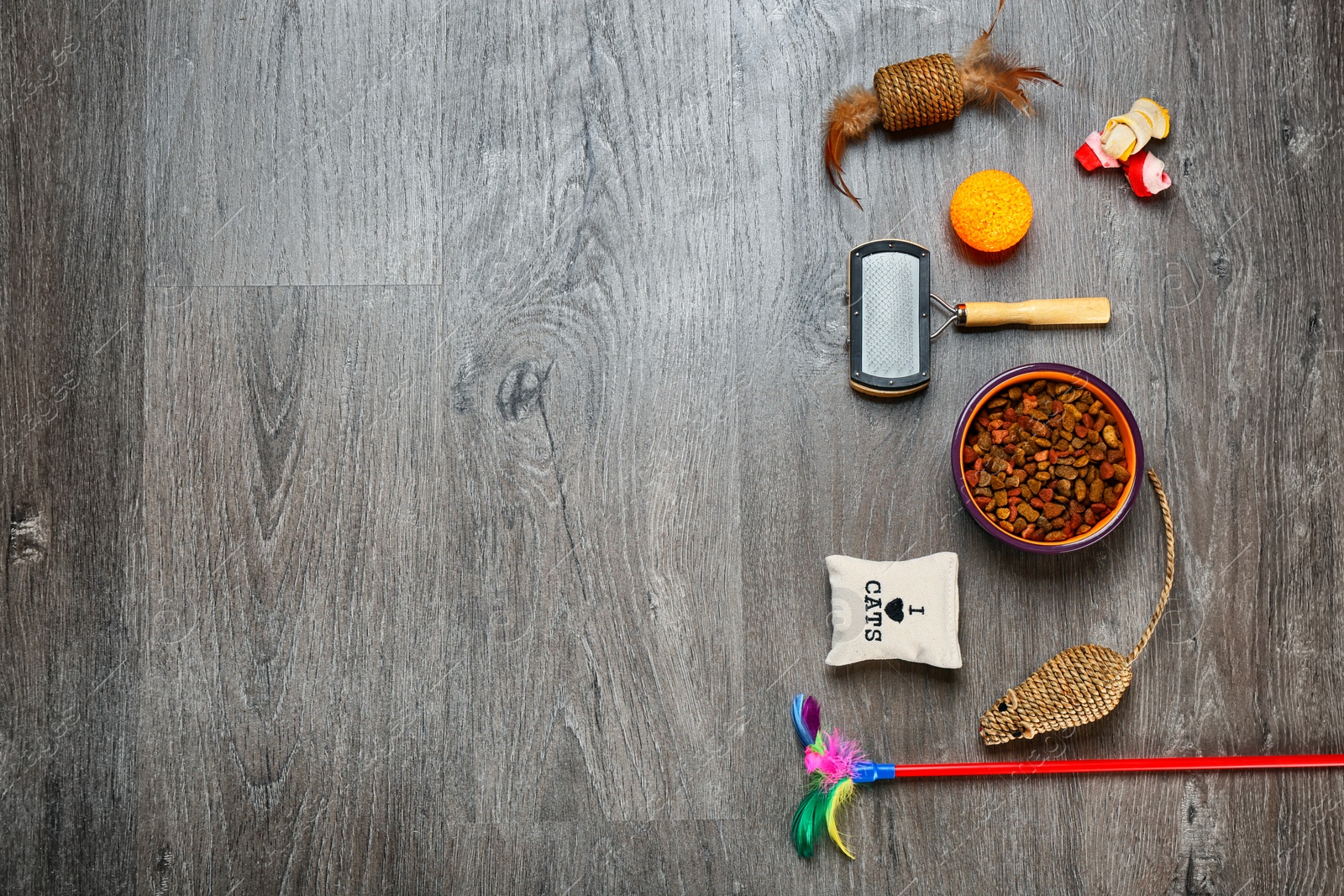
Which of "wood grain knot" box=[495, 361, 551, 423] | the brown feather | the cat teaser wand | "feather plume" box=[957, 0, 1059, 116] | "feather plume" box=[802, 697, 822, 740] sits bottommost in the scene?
the cat teaser wand

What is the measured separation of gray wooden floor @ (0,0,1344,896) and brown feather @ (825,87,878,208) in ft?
0.08

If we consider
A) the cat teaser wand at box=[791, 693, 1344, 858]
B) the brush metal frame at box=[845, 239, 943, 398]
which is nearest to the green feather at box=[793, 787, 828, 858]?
the cat teaser wand at box=[791, 693, 1344, 858]

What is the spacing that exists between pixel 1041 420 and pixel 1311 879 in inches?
26.6

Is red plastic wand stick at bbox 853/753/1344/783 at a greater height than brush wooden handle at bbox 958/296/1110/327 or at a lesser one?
lesser

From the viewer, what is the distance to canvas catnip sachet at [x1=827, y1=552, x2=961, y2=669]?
3.43 ft

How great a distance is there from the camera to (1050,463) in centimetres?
101

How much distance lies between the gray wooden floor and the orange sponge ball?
0.15 ft

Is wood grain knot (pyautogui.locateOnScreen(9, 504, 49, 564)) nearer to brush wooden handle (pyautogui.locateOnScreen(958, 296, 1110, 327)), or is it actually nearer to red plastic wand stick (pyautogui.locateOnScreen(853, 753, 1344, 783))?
red plastic wand stick (pyautogui.locateOnScreen(853, 753, 1344, 783))

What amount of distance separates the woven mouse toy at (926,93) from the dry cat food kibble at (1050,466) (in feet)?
1.12

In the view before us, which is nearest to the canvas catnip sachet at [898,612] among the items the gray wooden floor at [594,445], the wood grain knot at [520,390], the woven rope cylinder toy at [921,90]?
the gray wooden floor at [594,445]

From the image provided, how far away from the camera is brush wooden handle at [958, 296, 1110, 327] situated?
1062 millimetres

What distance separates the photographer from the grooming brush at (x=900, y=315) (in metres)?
1.07

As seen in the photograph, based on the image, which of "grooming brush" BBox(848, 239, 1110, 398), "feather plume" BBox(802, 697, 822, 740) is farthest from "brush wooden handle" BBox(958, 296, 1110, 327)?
"feather plume" BBox(802, 697, 822, 740)

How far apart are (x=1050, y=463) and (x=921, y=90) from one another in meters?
0.48
